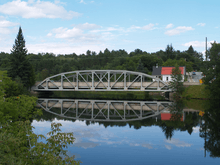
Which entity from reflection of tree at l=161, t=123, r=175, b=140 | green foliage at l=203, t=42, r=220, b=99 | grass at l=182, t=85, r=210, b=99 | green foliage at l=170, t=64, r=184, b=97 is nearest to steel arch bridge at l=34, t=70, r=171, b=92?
green foliage at l=170, t=64, r=184, b=97

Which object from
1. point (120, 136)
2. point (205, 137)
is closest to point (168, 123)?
point (205, 137)

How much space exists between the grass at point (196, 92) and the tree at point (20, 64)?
36.0 m

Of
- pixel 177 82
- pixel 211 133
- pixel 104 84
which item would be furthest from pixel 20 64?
pixel 211 133

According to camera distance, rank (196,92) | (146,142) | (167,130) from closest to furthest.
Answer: (146,142)
(167,130)
(196,92)

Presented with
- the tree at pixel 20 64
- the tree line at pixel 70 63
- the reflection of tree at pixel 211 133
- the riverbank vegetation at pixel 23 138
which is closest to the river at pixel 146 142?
the reflection of tree at pixel 211 133

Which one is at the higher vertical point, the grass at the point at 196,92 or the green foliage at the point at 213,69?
the green foliage at the point at 213,69

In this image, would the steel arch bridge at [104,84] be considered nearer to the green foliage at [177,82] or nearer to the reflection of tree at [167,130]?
the green foliage at [177,82]

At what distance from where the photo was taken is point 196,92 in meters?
43.9

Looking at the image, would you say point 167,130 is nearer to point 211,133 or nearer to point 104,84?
point 211,133

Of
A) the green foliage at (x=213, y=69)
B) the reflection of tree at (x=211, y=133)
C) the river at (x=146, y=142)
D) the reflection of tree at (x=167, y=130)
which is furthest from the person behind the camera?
the green foliage at (x=213, y=69)

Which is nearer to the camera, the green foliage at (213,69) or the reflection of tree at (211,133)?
the reflection of tree at (211,133)

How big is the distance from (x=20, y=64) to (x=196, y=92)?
132ft

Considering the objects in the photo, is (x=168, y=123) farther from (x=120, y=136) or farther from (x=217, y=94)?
(x=217, y=94)

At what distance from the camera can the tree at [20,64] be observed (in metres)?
49.4
